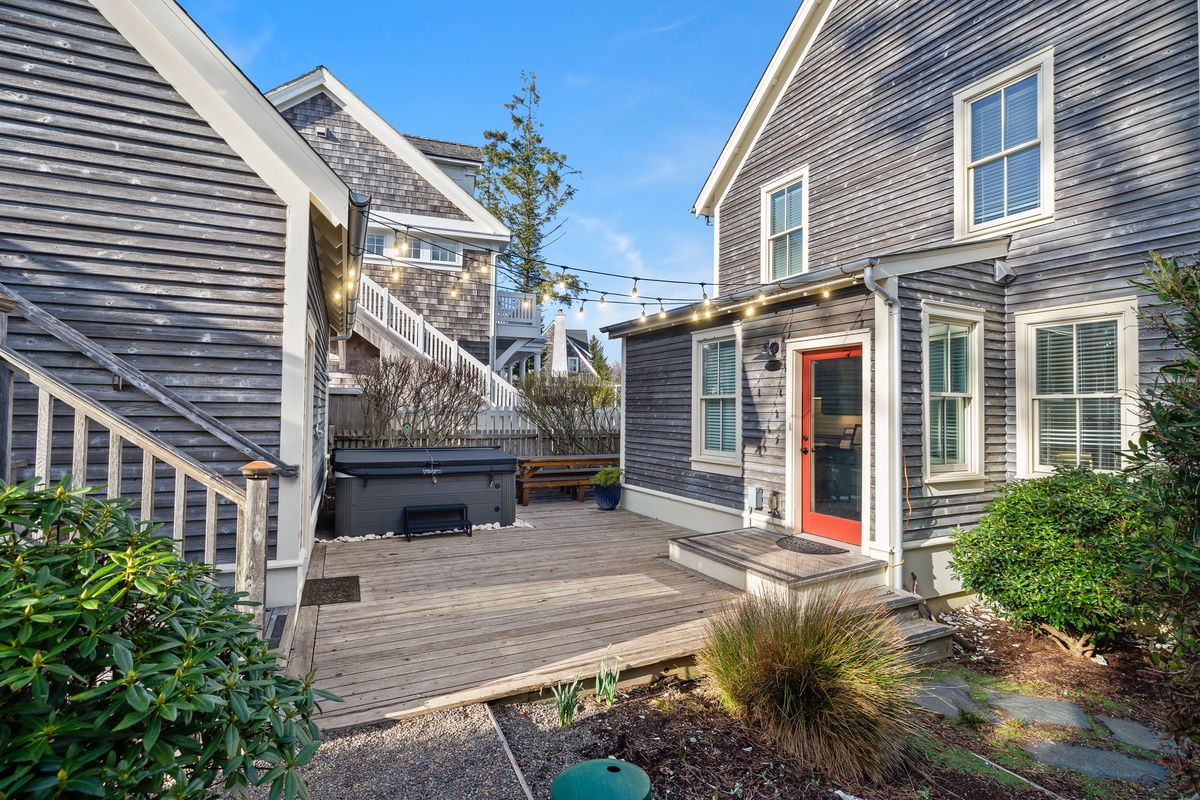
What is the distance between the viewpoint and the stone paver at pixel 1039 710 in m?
3.35

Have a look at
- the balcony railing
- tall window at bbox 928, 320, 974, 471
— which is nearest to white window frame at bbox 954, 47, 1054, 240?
tall window at bbox 928, 320, 974, 471

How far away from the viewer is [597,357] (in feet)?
89.4

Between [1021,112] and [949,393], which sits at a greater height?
[1021,112]

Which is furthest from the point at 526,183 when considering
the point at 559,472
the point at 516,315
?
the point at 559,472

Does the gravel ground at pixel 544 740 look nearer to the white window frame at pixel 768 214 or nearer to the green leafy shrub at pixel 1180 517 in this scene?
the green leafy shrub at pixel 1180 517

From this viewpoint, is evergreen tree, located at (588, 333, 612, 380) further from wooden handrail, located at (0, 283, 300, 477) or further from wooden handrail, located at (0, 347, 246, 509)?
wooden handrail, located at (0, 347, 246, 509)

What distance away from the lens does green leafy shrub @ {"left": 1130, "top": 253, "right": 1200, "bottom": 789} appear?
6.55 ft

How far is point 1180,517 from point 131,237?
5761 millimetres

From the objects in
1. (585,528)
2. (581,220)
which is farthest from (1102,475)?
(581,220)

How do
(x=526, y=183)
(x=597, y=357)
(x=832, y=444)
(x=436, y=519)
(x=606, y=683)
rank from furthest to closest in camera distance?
(x=597, y=357), (x=526, y=183), (x=436, y=519), (x=832, y=444), (x=606, y=683)

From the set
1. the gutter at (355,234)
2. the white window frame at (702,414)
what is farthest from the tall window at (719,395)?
the gutter at (355,234)

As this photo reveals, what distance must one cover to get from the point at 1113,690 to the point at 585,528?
4.99 metres

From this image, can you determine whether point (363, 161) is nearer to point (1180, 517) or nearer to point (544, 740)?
point (544, 740)

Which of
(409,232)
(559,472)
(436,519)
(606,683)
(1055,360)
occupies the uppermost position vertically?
(409,232)
